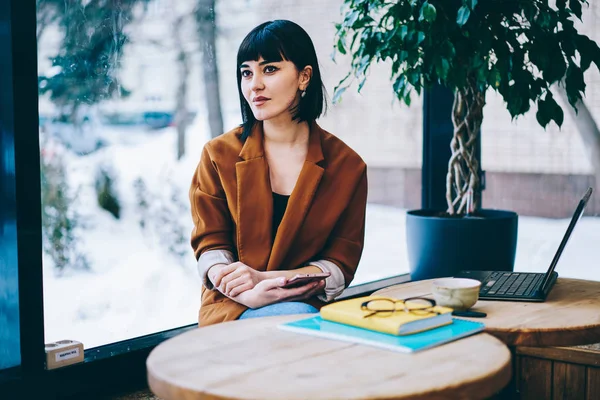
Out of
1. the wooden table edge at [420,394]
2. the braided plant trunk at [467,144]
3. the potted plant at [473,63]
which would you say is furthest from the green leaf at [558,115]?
the wooden table edge at [420,394]

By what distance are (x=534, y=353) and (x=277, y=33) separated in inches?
42.8

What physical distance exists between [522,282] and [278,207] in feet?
2.21

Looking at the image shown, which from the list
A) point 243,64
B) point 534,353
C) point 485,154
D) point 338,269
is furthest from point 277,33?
point 485,154

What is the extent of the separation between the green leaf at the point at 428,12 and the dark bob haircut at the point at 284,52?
0.67 meters

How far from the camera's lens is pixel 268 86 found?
78.9 inches

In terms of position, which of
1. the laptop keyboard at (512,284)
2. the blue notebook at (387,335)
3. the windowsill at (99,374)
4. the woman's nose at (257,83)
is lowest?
the windowsill at (99,374)

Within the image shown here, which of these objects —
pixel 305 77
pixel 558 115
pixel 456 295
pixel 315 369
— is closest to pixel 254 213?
pixel 305 77

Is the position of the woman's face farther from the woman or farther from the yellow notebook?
the yellow notebook

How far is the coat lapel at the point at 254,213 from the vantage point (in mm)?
1974

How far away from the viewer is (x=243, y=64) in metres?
2.03

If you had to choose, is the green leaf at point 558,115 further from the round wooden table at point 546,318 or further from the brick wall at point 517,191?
the brick wall at point 517,191

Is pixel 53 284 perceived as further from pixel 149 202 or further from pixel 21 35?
pixel 21 35

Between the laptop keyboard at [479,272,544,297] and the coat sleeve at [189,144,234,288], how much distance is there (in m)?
0.68

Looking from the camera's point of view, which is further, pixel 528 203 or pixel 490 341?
pixel 528 203
